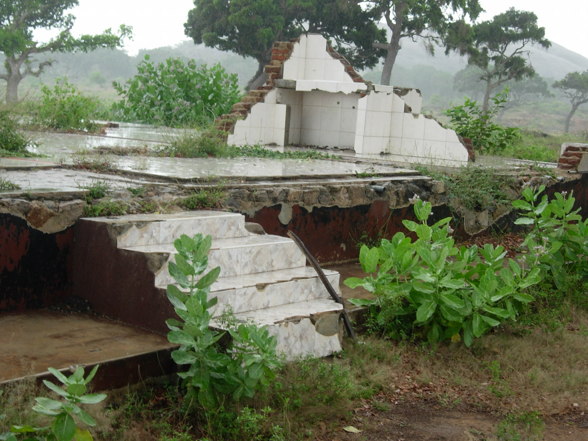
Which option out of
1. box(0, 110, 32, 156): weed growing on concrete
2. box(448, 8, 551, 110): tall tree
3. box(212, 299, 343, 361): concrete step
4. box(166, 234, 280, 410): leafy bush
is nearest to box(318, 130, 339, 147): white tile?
box(0, 110, 32, 156): weed growing on concrete

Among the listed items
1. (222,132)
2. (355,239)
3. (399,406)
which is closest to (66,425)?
(399,406)

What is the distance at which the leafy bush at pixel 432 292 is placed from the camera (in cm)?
558

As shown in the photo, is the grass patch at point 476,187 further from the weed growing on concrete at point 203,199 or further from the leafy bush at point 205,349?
the leafy bush at point 205,349

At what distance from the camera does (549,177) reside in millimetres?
10391

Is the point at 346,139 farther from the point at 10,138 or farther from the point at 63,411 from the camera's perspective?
the point at 63,411

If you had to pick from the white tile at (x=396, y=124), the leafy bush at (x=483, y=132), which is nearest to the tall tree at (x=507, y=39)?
the leafy bush at (x=483, y=132)

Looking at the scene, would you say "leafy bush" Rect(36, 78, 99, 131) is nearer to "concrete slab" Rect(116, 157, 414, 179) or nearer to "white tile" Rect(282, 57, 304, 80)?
"white tile" Rect(282, 57, 304, 80)

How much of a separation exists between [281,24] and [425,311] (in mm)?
30886

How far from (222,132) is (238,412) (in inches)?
263

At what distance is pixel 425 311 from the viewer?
556 cm

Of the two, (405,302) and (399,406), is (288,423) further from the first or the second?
(405,302)

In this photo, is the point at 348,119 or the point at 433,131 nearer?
the point at 433,131

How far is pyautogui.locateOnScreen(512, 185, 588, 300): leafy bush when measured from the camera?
6984mm

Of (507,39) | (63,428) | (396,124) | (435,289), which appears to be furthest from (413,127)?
(507,39)
